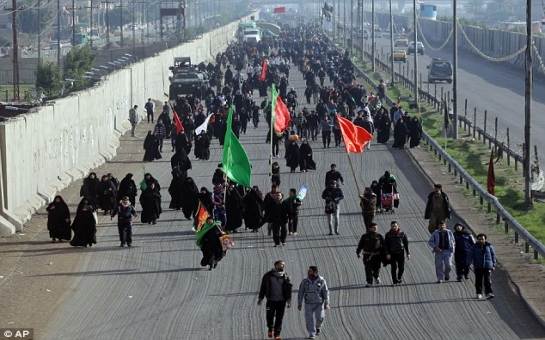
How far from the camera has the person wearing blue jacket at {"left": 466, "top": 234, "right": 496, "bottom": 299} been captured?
63.1ft

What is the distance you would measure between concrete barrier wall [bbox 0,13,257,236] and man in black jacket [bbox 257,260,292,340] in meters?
10.5

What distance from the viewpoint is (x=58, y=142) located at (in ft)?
108

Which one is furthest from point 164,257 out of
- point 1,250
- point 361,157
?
point 361,157

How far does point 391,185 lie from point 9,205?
7621 mm

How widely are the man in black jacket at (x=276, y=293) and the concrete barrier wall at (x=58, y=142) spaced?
10450 mm

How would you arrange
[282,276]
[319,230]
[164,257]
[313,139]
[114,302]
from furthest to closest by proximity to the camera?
[313,139] < [319,230] < [164,257] < [114,302] < [282,276]

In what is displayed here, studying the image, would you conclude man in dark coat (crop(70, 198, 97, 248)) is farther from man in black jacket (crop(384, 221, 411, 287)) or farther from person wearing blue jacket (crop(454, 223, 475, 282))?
person wearing blue jacket (crop(454, 223, 475, 282))

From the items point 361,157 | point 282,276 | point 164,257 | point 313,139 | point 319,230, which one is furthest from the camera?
point 313,139

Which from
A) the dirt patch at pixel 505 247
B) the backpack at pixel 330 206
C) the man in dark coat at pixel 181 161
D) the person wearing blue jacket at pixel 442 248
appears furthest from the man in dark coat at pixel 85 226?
the man in dark coat at pixel 181 161

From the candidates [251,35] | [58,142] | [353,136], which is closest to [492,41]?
[251,35]

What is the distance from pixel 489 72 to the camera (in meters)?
83.6

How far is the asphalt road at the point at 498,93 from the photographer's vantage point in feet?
163

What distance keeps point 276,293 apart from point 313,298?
0.49 meters

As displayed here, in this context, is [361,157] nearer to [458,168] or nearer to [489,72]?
[458,168]
